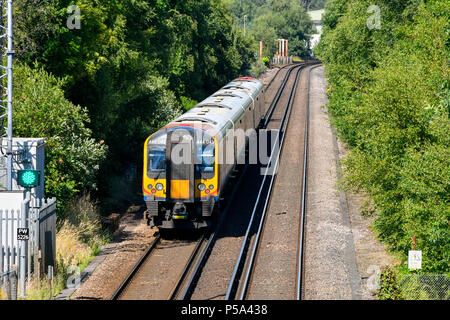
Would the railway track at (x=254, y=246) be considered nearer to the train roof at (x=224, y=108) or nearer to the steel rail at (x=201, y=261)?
the steel rail at (x=201, y=261)

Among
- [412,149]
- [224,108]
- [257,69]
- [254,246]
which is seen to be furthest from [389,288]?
[257,69]

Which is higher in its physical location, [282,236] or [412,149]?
[412,149]

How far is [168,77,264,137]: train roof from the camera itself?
2073 cm

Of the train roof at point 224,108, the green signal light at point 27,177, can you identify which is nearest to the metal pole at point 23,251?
the green signal light at point 27,177

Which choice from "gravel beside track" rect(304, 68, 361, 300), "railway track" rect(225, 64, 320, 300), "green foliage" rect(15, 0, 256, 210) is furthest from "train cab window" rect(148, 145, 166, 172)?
"gravel beside track" rect(304, 68, 361, 300)

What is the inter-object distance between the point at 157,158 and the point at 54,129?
3.55 metres

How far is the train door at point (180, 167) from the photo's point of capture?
18.3 meters

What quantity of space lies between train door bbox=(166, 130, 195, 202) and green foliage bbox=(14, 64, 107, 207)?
308 centimetres

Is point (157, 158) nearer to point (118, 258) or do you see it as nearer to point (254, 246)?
point (118, 258)

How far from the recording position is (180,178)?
725 inches

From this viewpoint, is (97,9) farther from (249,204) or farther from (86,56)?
(249,204)

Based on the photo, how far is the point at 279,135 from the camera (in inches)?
1407

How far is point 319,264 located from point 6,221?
845cm
